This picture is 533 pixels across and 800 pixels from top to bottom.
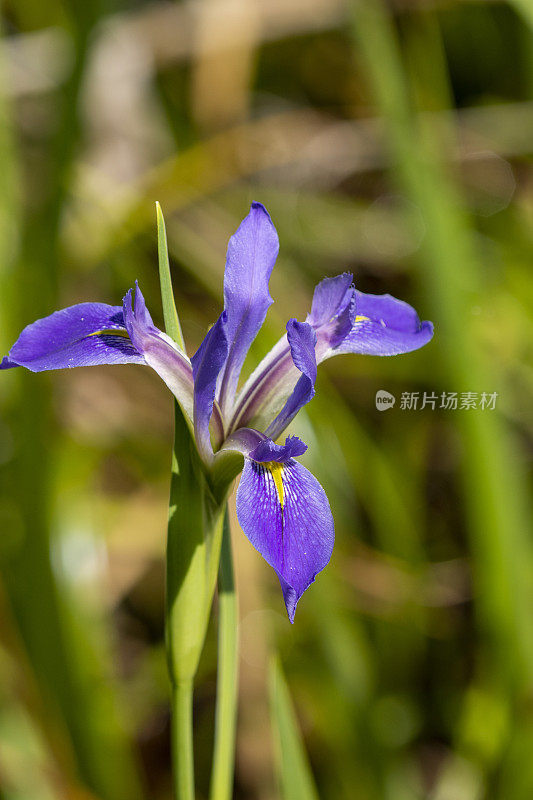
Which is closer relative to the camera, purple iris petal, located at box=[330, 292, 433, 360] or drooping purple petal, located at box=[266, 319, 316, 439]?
drooping purple petal, located at box=[266, 319, 316, 439]

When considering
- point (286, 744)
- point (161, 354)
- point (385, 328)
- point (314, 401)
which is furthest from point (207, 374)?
point (314, 401)

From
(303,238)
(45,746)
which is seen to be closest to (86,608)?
(45,746)

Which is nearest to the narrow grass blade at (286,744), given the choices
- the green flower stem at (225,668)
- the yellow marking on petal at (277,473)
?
the green flower stem at (225,668)

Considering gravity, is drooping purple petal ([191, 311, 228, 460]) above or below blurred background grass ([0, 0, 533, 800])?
above

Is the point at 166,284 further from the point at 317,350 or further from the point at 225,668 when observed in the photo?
the point at 225,668

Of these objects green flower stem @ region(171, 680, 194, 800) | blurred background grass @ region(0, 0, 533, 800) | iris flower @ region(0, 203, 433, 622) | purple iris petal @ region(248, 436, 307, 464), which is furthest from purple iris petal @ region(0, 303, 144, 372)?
blurred background grass @ region(0, 0, 533, 800)

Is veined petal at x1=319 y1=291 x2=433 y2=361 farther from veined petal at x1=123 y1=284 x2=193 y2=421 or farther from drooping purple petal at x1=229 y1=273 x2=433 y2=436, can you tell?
veined petal at x1=123 y1=284 x2=193 y2=421

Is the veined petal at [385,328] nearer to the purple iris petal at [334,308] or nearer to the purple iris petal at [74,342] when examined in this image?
the purple iris petal at [334,308]
